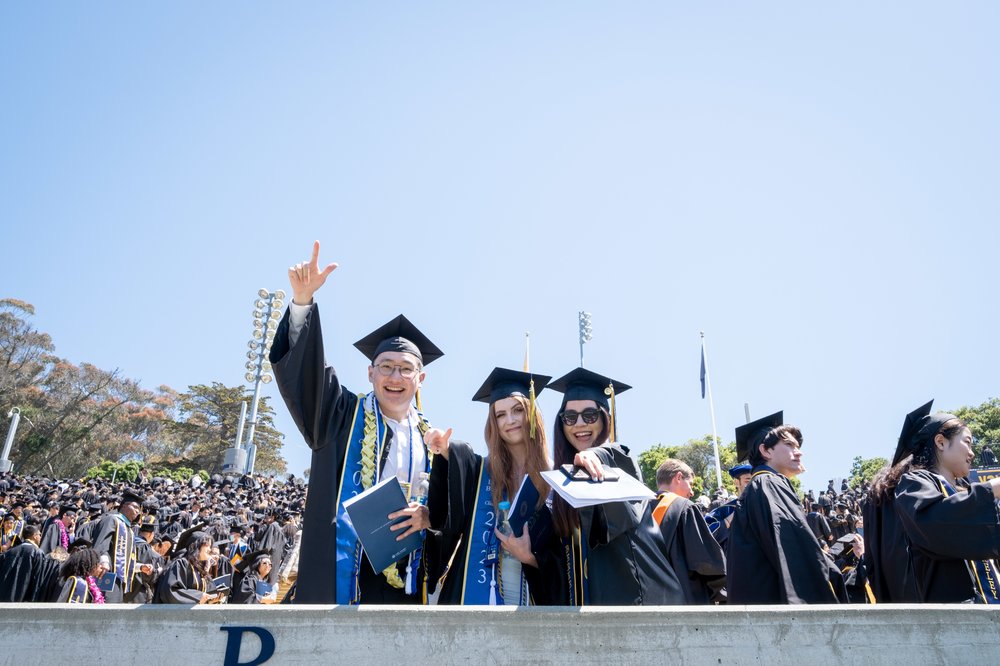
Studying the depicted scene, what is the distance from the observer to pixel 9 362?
4288 centimetres

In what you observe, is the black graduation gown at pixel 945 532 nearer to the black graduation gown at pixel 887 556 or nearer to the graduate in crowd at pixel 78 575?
the black graduation gown at pixel 887 556

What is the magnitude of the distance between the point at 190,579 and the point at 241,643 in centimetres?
713

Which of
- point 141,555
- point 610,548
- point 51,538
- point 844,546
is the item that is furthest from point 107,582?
point 844,546

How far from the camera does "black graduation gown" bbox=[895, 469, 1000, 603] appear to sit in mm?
3068

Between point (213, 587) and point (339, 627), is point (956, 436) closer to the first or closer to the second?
point (339, 627)

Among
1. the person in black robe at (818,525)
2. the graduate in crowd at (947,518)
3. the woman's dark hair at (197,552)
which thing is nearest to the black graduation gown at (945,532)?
the graduate in crowd at (947,518)

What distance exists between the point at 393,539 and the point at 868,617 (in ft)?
5.74

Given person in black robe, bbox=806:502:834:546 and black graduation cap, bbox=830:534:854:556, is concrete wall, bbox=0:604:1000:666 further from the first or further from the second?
black graduation cap, bbox=830:534:854:556

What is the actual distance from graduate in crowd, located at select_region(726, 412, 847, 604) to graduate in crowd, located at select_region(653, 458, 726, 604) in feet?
2.49

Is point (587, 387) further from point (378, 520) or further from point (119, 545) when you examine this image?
point (119, 545)

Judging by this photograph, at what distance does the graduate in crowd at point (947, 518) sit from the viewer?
308cm

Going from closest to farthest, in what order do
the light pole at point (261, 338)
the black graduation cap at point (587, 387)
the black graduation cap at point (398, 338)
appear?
the black graduation cap at point (587, 387), the black graduation cap at point (398, 338), the light pole at point (261, 338)

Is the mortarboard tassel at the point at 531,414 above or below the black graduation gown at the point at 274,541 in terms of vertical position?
above

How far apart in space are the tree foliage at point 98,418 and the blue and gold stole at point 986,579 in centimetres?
3918
